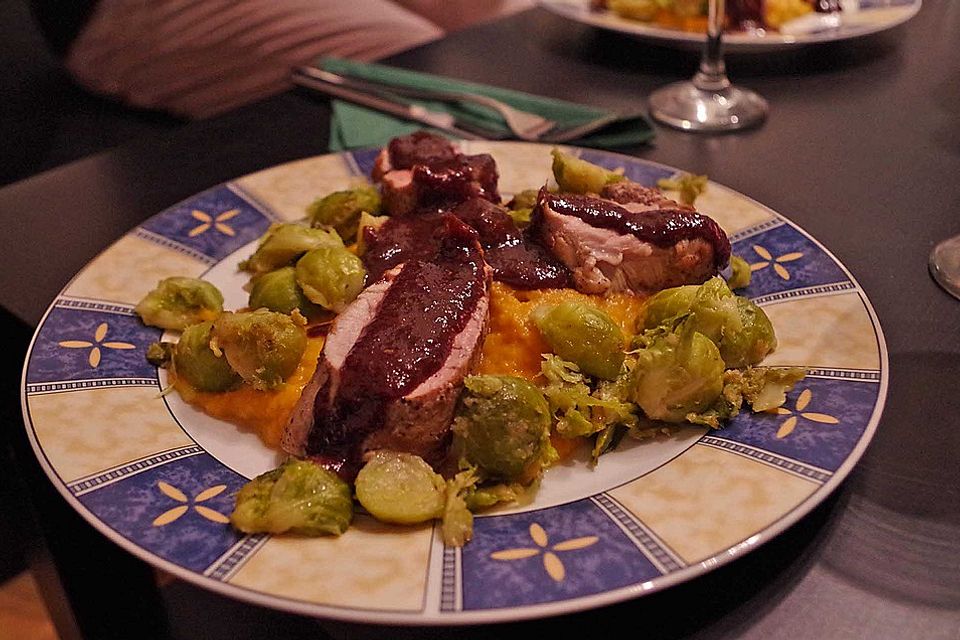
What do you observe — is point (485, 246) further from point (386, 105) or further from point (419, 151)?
point (386, 105)

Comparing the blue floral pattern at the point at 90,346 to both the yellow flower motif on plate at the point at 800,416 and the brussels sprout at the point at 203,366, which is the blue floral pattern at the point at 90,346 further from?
the yellow flower motif on plate at the point at 800,416

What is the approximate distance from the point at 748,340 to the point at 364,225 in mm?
1118

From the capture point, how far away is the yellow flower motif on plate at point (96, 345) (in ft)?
7.57

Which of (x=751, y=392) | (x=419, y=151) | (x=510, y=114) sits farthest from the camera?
(x=510, y=114)

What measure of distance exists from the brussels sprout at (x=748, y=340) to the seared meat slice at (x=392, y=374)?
0.57m

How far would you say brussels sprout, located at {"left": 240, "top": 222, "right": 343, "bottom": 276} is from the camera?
2.62 meters

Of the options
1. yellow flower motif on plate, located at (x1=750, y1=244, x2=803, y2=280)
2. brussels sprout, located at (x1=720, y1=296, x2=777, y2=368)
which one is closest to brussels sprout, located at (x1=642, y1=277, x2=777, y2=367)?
brussels sprout, located at (x1=720, y1=296, x2=777, y2=368)

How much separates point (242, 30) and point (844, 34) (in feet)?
9.69

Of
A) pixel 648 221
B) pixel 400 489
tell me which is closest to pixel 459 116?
pixel 648 221

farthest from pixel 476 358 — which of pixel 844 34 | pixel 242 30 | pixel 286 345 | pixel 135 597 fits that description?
pixel 242 30

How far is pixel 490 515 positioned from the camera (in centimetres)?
184

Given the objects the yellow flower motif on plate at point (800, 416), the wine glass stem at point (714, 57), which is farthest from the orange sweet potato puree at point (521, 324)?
the wine glass stem at point (714, 57)

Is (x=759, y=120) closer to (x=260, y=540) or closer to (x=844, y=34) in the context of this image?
(x=844, y=34)

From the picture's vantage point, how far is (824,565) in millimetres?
1767
